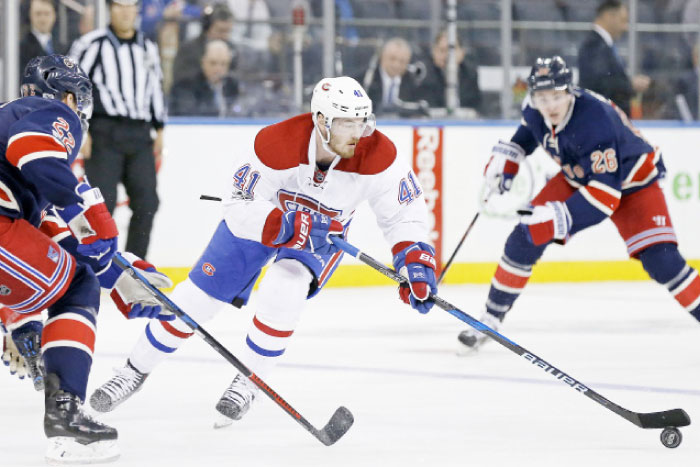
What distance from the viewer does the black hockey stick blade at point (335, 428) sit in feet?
9.84

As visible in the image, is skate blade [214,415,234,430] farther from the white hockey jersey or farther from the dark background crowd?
the dark background crowd

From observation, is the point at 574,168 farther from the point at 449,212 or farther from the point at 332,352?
the point at 449,212

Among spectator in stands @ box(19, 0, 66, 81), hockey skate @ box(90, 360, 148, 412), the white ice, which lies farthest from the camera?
spectator in stands @ box(19, 0, 66, 81)

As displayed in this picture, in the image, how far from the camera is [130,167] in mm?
6027

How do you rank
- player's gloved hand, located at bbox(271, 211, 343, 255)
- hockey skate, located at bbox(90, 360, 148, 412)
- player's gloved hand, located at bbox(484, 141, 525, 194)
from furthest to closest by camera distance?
player's gloved hand, located at bbox(484, 141, 525, 194), hockey skate, located at bbox(90, 360, 148, 412), player's gloved hand, located at bbox(271, 211, 343, 255)

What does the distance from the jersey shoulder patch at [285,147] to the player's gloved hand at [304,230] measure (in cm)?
17

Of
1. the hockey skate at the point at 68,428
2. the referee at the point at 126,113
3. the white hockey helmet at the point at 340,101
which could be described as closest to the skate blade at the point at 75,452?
the hockey skate at the point at 68,428

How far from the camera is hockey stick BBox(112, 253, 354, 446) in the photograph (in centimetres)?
297

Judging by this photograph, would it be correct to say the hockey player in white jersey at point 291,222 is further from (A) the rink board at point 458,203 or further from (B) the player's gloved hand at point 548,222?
(A) the rink board at point 458,203

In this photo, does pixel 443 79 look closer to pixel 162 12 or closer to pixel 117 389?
pixel 162 12

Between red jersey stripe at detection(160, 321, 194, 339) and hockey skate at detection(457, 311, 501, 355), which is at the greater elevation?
red jersey stripe at detection(160, 321, 194, 339)

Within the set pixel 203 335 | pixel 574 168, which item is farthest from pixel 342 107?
pixel 574 168

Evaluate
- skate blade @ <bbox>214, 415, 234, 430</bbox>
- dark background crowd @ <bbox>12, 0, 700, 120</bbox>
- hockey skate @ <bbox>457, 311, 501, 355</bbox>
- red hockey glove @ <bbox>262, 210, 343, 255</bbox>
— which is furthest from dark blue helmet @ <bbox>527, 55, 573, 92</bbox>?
dark background crowd @ <bbox>12, 0, 700, 120</bbox>

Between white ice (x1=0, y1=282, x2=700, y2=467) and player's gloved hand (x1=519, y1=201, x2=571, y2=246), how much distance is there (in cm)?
46
